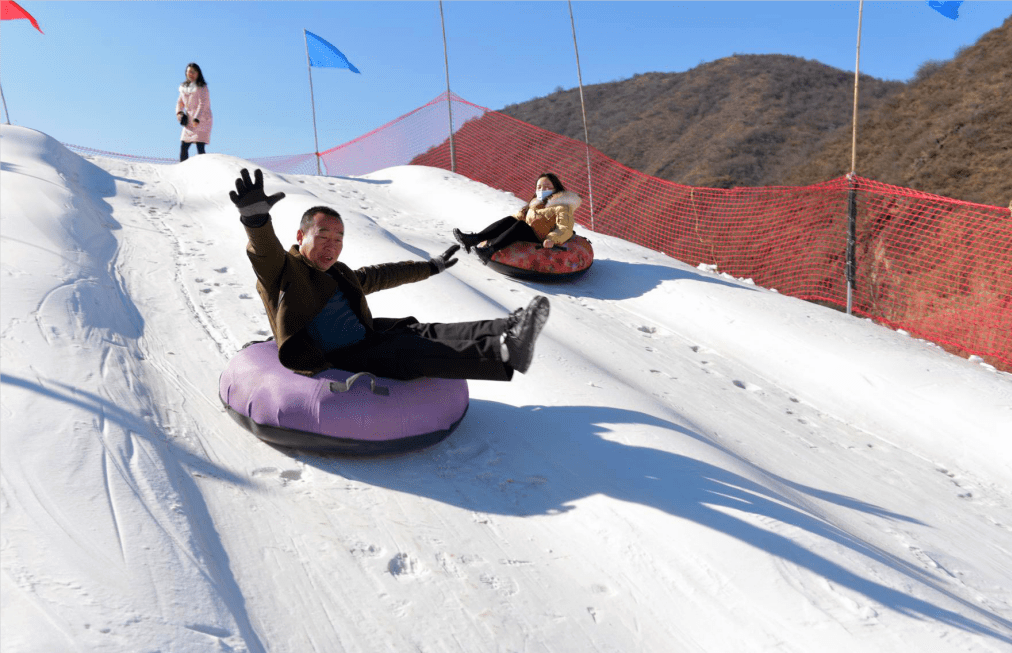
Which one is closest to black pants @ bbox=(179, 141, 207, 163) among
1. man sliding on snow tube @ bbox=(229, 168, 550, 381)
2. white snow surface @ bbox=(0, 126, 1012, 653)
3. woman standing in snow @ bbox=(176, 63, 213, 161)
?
woman standing in snow @ bbox=(176, 63, 213, 161)

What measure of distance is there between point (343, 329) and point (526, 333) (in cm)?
82

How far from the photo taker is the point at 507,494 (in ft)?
8.82

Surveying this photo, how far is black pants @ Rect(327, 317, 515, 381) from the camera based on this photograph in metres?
2.70

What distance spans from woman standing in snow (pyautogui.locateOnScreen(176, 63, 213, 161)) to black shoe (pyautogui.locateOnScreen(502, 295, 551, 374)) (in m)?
8.22

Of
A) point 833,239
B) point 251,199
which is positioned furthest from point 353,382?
point 833,239

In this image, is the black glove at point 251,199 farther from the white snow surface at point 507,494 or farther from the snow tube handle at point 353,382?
the white snow surface at point 507,494

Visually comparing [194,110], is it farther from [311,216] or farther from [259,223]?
[259,223]

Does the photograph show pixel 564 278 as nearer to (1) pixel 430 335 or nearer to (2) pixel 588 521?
(1) pixel 430 335

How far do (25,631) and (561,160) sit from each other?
793 inches

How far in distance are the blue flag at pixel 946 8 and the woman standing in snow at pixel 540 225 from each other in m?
3.57

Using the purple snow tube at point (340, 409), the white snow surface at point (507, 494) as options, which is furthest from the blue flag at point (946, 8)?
the purple snow tube at point (340, 409)

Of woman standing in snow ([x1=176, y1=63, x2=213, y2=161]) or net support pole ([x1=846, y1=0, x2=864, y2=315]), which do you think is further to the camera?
woman standing in snow ([x1=176, y1=63, x2=213, y2=161])

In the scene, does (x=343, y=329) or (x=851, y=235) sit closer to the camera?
(x=343, y=329)

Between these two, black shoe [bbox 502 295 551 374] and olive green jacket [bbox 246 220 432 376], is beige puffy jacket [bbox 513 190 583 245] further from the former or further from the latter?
black shoe [bbox 502 295 551 374]
